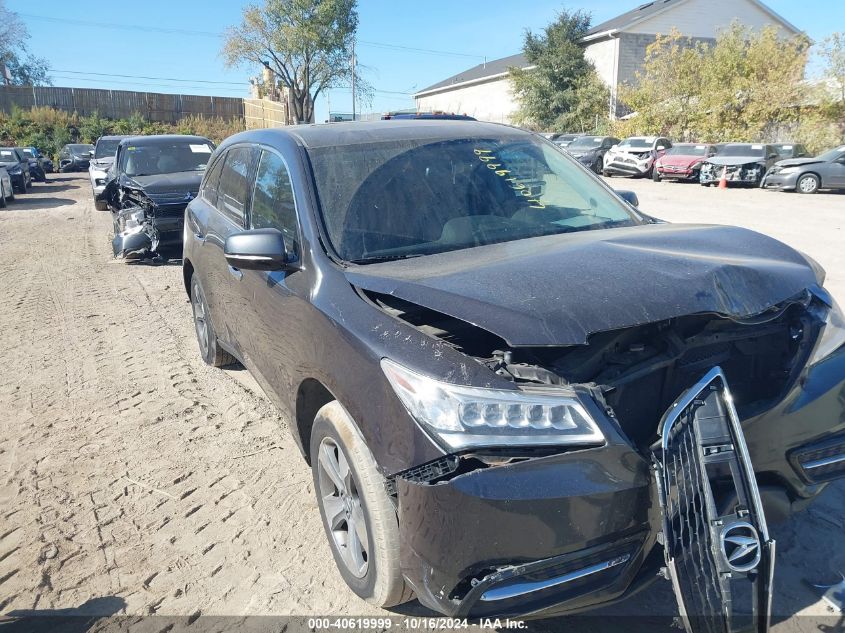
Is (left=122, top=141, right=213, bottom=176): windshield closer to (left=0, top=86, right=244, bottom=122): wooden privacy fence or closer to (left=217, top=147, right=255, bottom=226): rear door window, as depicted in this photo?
(left=217, top=147, right=255, bottom=226): rear door window

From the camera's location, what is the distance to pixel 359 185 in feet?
10.5

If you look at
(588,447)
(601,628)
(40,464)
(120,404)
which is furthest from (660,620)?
Answer: (120,404)

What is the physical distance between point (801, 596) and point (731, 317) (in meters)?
1.27

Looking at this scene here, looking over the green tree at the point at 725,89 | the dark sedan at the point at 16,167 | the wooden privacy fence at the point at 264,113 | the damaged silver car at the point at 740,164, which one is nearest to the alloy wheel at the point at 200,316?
the dark sedan at the point at 16,167

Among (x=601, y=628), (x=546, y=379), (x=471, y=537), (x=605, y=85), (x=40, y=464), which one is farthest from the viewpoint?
(x=605, y=85)

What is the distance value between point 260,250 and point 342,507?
1.15m

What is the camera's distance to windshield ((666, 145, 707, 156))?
79.0ft

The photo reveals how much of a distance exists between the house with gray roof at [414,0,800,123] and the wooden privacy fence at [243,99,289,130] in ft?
51.0

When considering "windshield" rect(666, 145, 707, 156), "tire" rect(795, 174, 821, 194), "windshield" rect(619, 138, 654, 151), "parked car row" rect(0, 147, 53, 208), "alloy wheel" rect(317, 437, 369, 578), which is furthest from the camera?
"windshield" rect(619, 138, 654, 151)

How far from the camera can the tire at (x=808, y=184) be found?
18969mm

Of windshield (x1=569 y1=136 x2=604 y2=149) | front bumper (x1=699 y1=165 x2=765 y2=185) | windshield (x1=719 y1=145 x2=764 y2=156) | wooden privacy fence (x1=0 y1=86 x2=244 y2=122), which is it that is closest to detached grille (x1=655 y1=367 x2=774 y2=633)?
front bumper (x1=699 y1=165 x2=765 y2=185)

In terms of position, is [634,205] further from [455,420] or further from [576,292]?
[455,420]

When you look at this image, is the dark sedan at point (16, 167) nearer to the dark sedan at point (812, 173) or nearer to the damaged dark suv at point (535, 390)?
the damaged dark suv at point (535, 390)

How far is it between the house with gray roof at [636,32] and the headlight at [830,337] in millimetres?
37540
